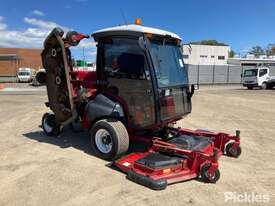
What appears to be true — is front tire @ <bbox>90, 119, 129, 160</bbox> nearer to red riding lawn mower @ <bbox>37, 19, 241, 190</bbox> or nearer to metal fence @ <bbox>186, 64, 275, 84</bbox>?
red riding lawn mower @ <bbox>37, 19, 241, 190</bbox>

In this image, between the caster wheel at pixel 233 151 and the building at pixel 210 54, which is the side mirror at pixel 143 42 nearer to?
the caster wheel at pixel 233 151

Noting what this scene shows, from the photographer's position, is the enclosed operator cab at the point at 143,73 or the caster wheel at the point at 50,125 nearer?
the enclosed operator cab at the point at 143,73

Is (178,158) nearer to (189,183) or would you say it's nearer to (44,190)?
(189,183)

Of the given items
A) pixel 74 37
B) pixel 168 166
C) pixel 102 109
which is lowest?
pixel 168 166

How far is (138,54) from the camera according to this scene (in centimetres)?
579

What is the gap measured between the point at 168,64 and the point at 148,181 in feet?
7.66

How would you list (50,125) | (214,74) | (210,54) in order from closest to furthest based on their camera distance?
(50,125)
(214,74)
(210,54)

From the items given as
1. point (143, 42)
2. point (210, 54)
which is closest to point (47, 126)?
point (143, 42)

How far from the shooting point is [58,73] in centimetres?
691

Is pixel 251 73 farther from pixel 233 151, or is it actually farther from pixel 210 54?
pixel 210 54

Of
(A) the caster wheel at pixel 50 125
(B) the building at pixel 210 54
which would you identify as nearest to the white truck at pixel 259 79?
(A) the caster wheel at pixel 50 125

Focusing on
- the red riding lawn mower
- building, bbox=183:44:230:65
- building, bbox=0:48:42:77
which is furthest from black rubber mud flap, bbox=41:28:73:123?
building, bbox=183:44:230:65

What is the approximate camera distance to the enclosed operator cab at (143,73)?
18.3ft

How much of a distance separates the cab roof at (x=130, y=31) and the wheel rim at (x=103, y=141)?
1837 millimetres
